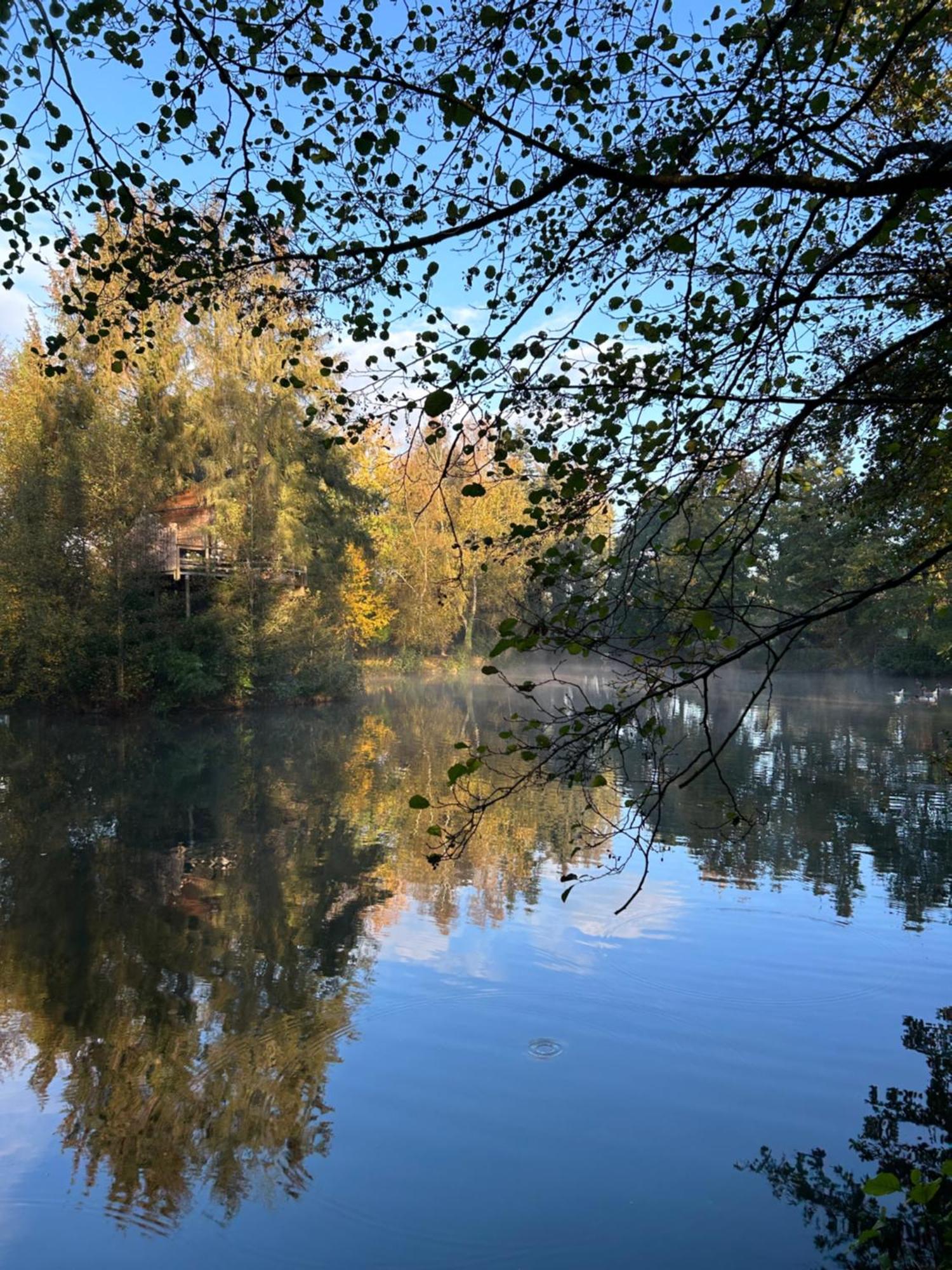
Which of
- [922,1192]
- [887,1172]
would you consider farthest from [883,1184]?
[887,1172]

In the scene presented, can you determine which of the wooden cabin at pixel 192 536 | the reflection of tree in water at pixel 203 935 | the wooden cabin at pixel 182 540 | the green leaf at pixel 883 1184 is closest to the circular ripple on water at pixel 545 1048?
the reflection of tree in water at pixel 203 935

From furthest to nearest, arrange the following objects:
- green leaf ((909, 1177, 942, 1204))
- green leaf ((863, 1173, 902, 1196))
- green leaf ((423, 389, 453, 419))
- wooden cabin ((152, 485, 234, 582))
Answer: wooden cabin ((152, 485, 234, 582)) → green leaf ((423, 389, 453, 419)) → green leaf ((909, 1177, 942, 1204)) → green leaf ((863, 1173, 902, 1196))

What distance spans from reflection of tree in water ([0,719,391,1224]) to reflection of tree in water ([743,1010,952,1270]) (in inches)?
106

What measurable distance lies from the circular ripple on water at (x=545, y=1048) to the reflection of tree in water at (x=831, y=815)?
2127mm

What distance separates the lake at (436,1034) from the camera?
14.4 feet

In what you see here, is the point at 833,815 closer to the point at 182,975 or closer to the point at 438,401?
the point at 182,975

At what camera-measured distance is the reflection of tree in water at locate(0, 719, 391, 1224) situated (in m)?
4.95

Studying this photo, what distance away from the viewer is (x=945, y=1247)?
3.82m

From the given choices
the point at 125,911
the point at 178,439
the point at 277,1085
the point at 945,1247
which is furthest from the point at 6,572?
the point at 945,1247

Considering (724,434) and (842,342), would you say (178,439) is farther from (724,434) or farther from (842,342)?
(724,434)

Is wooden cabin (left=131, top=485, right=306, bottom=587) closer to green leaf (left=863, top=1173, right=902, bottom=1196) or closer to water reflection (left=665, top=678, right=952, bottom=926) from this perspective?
water reflection (left=665, top=678, right=952, bottom=926)

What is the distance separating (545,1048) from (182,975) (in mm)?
3177

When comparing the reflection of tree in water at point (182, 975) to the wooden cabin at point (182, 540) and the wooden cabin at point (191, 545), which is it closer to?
the wooden cabin at point (182, 540)

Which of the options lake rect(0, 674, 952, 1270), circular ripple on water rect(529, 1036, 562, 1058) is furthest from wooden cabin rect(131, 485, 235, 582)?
circular ripple on water rect(529, 1036, 562, 1058)
